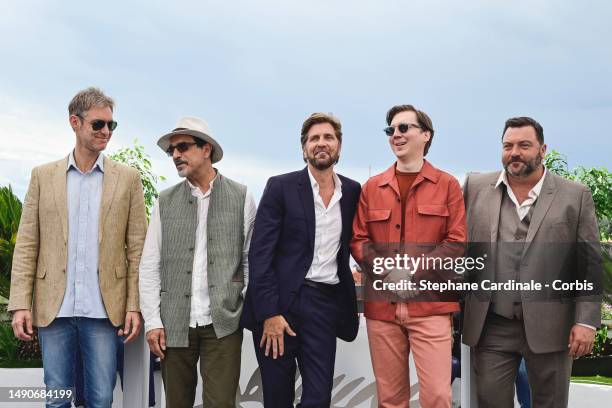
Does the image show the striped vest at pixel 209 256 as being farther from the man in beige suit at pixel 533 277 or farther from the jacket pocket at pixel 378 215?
the man in beige suit at pixel 533 277

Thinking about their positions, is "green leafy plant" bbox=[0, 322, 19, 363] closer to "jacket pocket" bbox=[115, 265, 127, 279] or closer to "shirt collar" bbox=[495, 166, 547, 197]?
"jacket pocket" bbox=[115, 265, 127, 279]

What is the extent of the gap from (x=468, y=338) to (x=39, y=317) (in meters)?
2.64

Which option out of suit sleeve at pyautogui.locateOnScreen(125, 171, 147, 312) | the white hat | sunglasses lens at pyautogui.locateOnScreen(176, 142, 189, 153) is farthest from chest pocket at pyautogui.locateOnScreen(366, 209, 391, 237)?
suit sleeve at pyautogui.locateOnScreen(125, 171, 147, 312)

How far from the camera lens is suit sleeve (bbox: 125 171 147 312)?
3811 millimetres

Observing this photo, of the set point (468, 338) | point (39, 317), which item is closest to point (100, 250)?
point (39, 317)

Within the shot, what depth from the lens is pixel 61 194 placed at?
3.87 meters

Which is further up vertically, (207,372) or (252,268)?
(252,268)

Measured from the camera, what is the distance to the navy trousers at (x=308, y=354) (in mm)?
3525

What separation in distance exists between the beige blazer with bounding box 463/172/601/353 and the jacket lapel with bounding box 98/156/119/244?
226cm

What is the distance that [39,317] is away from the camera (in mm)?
3777

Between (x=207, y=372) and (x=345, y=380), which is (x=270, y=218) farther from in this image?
(x=345, y=380)

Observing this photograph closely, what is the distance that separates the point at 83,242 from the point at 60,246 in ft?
0.46

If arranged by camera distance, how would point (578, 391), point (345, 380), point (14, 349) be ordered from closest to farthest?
point (345, 380) < point (578, 391) < point (14, 349)

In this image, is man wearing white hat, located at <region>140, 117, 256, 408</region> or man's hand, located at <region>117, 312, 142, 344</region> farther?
man's hand, located at <region>117, 312, 142, 344</region>
